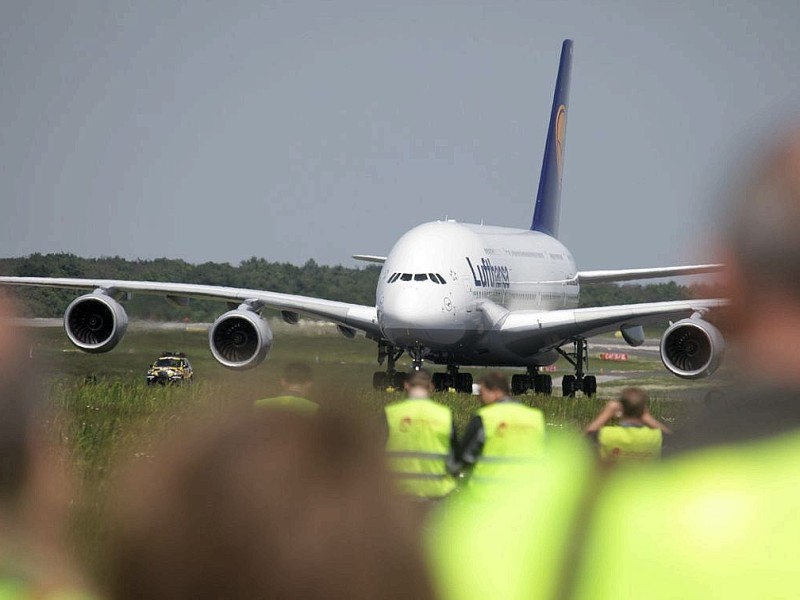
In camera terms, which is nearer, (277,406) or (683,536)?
(277,406)

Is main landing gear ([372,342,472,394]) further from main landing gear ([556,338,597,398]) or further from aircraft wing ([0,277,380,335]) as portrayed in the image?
main landing gear ([556,338,597,398])

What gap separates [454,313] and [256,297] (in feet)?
14.0

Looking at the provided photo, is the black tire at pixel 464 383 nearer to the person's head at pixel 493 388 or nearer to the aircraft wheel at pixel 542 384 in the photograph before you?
the aircraft wheel at pixel 542 384

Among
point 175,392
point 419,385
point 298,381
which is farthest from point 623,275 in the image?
point 298,381

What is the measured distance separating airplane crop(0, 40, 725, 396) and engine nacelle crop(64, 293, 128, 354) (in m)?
0.02

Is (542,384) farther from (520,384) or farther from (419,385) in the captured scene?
(419,385)

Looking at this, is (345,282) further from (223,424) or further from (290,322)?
(223,424)

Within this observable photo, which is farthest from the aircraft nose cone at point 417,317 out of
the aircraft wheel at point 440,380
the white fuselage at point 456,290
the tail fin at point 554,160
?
the tail fin at point 554,160

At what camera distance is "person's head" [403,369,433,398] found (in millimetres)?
7449

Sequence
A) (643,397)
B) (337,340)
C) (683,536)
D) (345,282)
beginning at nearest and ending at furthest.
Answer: (683,536) < (643,397) < (337,340) < (345,282)

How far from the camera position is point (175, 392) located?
15.8 meters

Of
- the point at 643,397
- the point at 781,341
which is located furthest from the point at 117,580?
the point at 643,397

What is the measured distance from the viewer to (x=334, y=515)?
1.33 meters

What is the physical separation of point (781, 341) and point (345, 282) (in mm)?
54527
